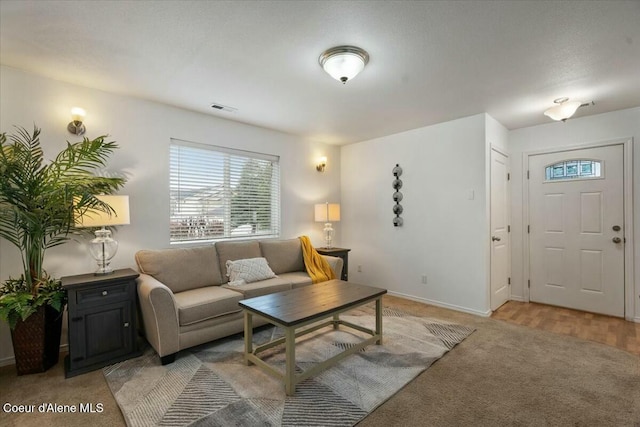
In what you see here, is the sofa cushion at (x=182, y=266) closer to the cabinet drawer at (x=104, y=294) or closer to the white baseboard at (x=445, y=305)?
the cabinet drawer at (x=104, y=294)

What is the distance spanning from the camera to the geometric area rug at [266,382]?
5.92 ft

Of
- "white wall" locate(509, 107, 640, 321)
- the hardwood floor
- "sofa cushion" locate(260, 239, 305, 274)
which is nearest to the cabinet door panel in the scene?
"sofa cushion" locate(260, 239, 305, 274)

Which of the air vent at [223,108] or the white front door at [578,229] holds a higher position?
the air vent at [223,108]

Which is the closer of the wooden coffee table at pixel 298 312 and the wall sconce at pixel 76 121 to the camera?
the wooden coffee table at pixel 298 312

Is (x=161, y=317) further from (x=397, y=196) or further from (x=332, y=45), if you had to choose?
(x=397, y=196)

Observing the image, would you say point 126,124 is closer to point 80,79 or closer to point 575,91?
point 80,79

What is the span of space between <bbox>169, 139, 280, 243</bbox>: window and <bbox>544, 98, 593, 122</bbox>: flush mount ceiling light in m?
3.32

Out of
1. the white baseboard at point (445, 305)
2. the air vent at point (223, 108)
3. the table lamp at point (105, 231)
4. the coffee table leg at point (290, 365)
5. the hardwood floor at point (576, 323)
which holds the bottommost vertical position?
the hardwood floor at point (576, 323)

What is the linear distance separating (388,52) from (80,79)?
2656mm

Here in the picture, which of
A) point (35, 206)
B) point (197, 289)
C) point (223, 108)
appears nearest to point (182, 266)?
point (197, 289)

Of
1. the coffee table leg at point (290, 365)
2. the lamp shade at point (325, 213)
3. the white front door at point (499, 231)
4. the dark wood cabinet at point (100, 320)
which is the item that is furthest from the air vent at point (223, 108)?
the white front door at point (499, 231)

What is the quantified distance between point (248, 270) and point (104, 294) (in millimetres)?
1288

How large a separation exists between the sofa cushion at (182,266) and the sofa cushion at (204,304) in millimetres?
129

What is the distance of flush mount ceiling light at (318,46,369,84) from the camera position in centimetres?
213
